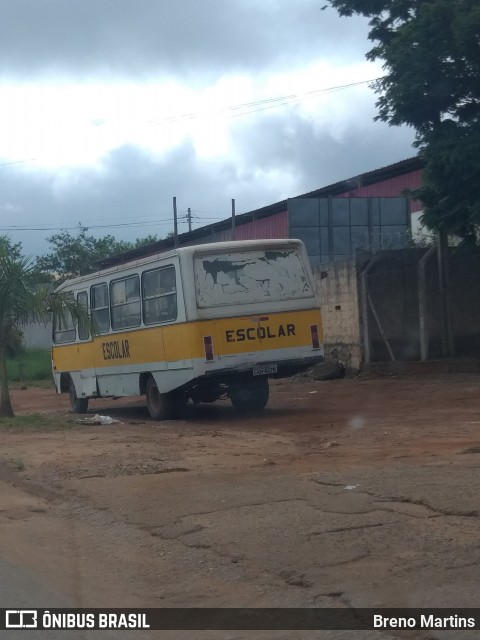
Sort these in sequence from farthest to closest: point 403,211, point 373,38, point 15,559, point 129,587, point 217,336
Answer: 1. point 403,211
2. point 373,38
3. point 217,336
4. point 15,559
5. point 129,587

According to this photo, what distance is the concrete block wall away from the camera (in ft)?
73.1

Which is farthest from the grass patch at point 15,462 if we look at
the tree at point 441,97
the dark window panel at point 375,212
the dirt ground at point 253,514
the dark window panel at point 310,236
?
the dark window panel at point 375,212

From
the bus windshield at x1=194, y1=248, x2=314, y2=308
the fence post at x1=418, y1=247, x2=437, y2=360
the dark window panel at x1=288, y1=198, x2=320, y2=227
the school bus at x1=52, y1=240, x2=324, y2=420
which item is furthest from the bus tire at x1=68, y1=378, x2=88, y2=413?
the dark window panel at x1=288, y1=198, x2=320, y2=227

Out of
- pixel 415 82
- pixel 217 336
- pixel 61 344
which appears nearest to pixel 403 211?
pixel 415 82

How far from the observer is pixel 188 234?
44938 mm

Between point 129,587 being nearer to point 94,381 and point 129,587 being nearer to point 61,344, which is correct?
point 94,381

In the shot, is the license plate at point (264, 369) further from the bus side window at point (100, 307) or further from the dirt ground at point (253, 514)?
the bus side window at point (100, 307)

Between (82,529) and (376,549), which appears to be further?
(82,529)

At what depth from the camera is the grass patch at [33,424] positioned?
1461cm

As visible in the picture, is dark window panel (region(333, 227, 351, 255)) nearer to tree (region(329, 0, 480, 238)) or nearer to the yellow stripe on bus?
tree (region(329, 0, 480, 238))

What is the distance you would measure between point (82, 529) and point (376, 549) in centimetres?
284

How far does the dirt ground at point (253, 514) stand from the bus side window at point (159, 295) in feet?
7.83

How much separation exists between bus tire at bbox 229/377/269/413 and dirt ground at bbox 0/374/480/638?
2.33 meters

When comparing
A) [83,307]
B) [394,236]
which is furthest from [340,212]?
[83,307]
